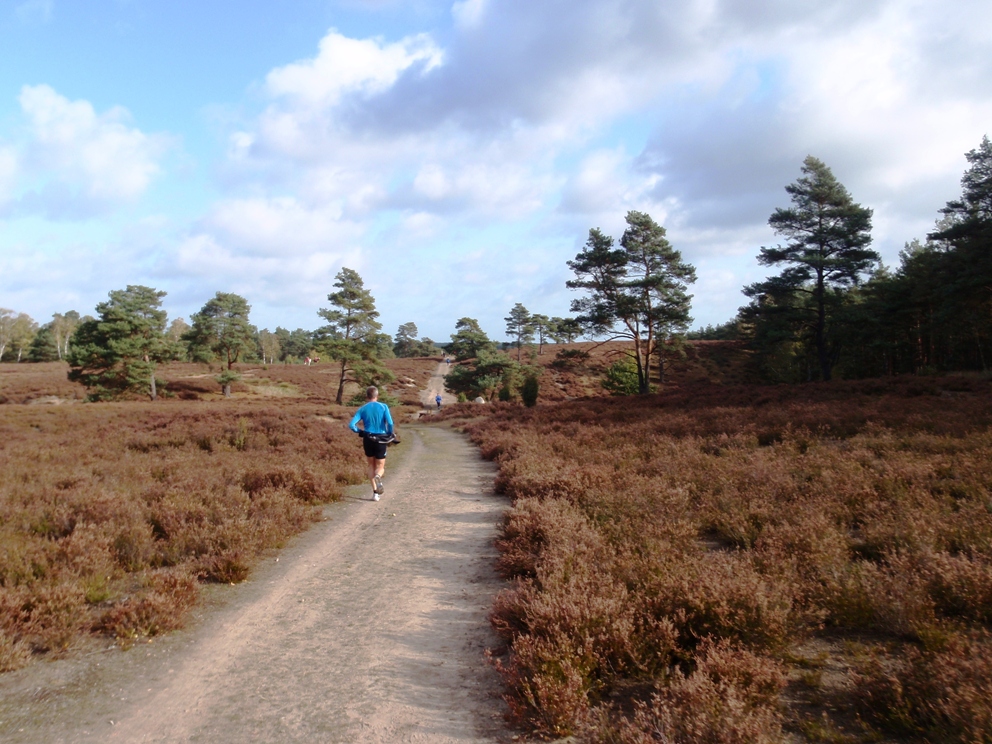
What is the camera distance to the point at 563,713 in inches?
131

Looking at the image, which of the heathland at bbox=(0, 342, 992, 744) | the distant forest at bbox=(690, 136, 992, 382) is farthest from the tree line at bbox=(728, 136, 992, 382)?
the heathland at bbox=(0, 342, 992, 744)

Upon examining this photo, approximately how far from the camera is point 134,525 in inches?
279

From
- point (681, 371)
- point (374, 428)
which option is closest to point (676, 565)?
point (374, 428)

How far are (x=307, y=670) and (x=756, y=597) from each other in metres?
3.62

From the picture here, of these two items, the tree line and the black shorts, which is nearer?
the black shorts

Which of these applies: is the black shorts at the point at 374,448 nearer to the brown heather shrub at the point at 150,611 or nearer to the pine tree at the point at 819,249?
the brown heather shrub at the point at 150,611

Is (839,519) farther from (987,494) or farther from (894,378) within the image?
(894,378)

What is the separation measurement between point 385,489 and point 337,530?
3.27m

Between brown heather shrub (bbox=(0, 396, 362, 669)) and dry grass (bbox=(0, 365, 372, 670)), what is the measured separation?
0.02 metres

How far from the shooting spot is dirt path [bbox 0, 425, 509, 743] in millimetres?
3611

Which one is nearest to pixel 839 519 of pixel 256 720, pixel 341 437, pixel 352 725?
pixel 352 725

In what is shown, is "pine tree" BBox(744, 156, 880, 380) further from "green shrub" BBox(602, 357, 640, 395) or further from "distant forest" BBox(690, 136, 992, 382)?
"green shrub" BBox(602, 357, 640, 395)

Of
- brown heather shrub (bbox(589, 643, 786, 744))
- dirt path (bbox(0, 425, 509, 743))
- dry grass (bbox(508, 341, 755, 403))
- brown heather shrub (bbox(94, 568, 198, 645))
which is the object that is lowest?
dirt path (bbox(0, 425, 509, 743))

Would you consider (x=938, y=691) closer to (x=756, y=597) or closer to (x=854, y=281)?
(x=756, y=597)
